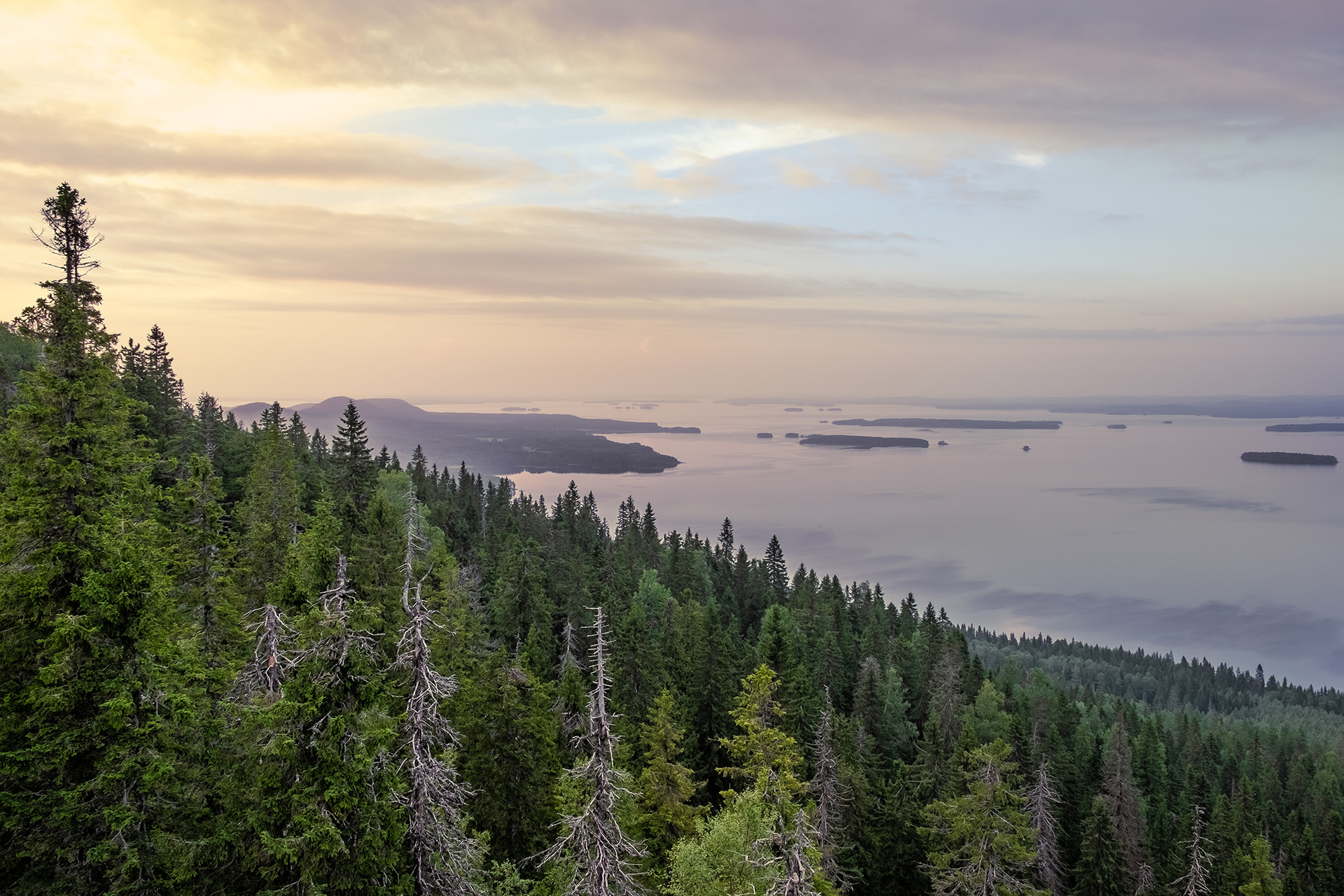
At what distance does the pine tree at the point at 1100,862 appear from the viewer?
4831cm

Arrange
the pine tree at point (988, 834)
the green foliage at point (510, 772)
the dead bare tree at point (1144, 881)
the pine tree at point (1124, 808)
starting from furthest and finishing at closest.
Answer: the pine tree at point (1124, 808) < the dead bare tree at point (1144, 881) < the pine tree at point (988, 834) < the green foliage at point (510, 772)

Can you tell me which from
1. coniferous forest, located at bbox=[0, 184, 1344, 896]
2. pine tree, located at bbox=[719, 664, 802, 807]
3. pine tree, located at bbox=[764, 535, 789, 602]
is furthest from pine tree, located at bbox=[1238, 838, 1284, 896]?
pine tree, located at bbox=[764, 535, 789, 602]

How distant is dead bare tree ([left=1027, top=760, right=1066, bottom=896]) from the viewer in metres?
42.9

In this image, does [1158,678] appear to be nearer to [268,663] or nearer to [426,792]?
[426,792]

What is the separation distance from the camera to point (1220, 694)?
7042 inches

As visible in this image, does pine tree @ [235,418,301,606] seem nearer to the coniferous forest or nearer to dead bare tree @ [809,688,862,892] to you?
the coniferous forest

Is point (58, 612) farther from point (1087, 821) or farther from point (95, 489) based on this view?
point (1087, 821)

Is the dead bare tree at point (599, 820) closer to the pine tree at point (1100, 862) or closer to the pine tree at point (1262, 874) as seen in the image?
the pine tree at point (1262, 874)

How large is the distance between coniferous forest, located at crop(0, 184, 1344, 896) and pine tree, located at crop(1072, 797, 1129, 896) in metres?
0.19

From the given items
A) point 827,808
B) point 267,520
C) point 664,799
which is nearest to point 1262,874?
point 827,808

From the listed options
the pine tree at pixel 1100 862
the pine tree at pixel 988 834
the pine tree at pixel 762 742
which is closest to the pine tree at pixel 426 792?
the pine tree at pixel 762 742

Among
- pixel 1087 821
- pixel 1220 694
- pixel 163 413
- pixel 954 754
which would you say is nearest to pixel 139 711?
pixel 954 754

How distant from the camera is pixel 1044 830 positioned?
151 feet

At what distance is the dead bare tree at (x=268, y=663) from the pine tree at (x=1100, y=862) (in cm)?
5165
